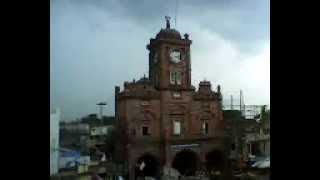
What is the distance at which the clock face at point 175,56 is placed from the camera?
279 inches

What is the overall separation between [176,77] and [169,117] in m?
0.96

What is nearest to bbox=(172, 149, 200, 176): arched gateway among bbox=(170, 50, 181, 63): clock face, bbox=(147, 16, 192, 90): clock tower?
bbox=(147, 16, 192, 90): clock tower

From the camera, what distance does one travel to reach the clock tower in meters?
6.81

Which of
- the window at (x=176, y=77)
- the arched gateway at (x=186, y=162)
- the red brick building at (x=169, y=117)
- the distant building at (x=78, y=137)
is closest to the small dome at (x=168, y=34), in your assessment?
the red brick building at (x=169, y=117)

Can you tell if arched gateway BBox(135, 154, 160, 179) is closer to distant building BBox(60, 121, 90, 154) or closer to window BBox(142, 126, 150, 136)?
window BBox(142, 126, 150, 136)

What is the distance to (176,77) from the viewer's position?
739cm

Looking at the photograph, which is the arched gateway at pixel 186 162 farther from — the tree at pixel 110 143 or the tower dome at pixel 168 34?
the tower dome at pixel 168 34

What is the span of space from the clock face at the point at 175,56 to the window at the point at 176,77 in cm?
24

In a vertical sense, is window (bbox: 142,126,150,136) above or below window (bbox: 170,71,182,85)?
below

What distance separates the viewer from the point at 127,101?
7.26 metres

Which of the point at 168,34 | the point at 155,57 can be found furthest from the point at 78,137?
the point at 168,34
